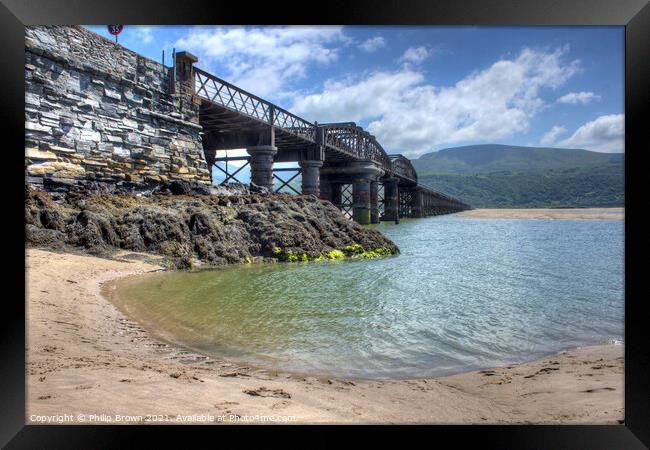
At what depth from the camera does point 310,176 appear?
35219 mm

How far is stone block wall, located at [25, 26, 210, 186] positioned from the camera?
12.0 m

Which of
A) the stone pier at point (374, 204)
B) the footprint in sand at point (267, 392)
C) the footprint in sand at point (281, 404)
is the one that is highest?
the stone pier at point (374, 204)

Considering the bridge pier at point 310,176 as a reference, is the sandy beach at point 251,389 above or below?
below

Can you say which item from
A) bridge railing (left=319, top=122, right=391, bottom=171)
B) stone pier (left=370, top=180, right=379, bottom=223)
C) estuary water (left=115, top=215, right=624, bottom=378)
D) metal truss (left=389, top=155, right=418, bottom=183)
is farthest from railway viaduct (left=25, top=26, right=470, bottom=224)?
metal truss (left=389, top=155, right=418, bottom=183)

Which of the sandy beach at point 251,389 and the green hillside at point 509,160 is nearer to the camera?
the sandy beach at point 251,389

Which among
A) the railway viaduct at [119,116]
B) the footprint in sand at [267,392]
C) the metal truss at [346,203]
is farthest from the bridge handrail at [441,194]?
the footprint in sand at [267,392]

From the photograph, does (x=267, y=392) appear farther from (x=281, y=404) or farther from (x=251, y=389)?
(x=281, y=404)

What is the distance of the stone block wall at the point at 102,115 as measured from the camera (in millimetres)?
11969

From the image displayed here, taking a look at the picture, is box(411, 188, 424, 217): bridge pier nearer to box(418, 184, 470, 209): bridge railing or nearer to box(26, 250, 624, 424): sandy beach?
box(418, 184, 470, 209): bridge railing

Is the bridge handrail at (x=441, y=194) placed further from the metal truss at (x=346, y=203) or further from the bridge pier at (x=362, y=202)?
the bridge pier at (x=362, y=202)

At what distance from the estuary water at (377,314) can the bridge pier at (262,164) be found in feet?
44.1
